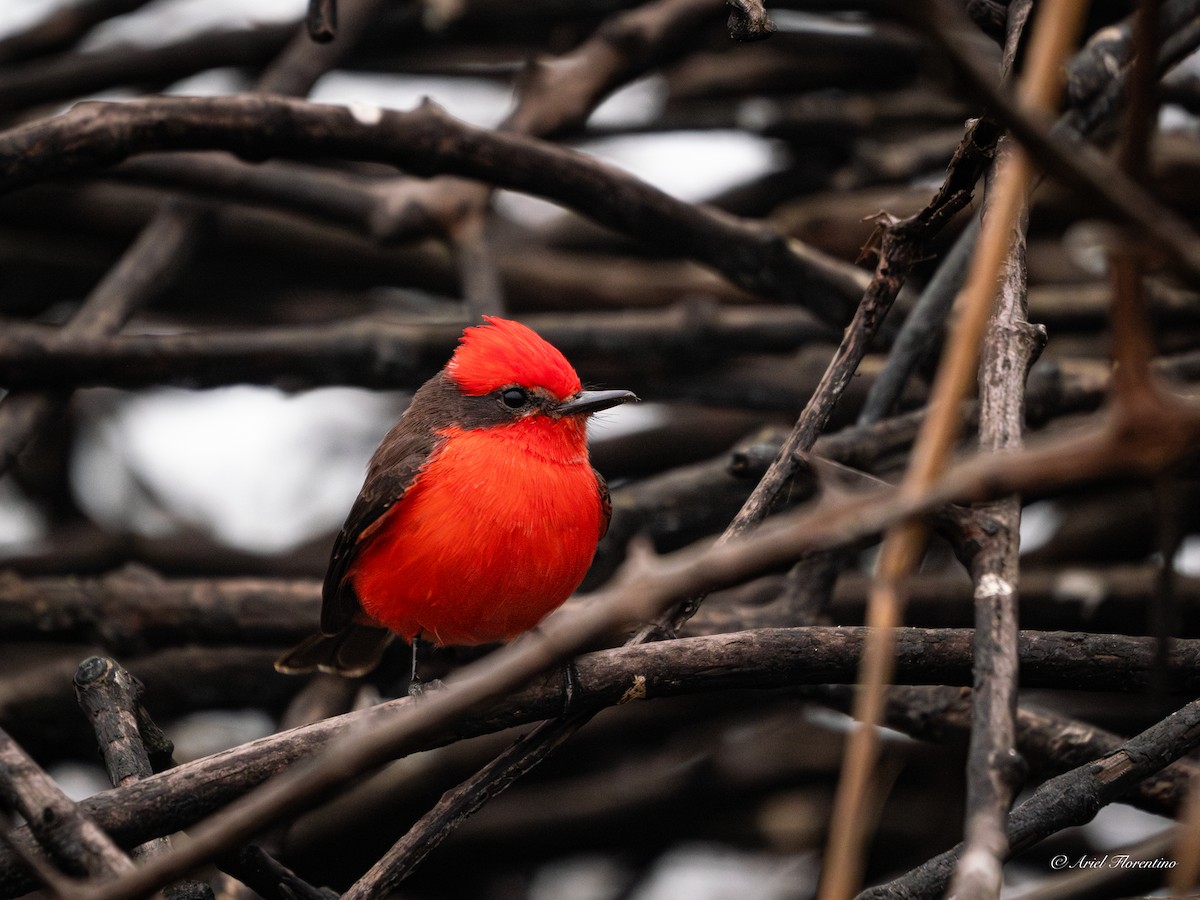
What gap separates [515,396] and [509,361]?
0.11m

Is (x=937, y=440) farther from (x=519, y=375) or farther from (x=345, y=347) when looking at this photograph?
(x=345, y=347)

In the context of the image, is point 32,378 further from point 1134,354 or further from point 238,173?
point 1134,354

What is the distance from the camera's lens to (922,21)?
977mm

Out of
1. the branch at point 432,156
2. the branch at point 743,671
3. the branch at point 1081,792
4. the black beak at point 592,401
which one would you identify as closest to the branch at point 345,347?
the branch at point 432,156

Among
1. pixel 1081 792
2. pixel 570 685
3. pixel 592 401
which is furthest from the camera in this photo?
pixel 592 401

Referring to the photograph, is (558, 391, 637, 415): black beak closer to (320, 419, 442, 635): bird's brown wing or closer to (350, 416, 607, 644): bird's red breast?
(350, 416, 607, 644): bird's red breast

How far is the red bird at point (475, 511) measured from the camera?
3.21 m

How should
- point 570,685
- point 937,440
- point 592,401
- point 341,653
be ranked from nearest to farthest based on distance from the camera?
point 937,440
point 570,685
point 592,401
point 341,653

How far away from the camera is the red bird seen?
321cm

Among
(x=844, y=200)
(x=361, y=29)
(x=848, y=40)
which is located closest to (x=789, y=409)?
(x=844, y=200)

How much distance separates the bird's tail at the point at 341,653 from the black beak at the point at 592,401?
3.19 feet

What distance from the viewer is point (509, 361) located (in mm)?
3602

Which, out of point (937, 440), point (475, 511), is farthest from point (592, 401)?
point (937, 440)

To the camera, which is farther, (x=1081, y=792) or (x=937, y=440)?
(x=1081, y=792)
